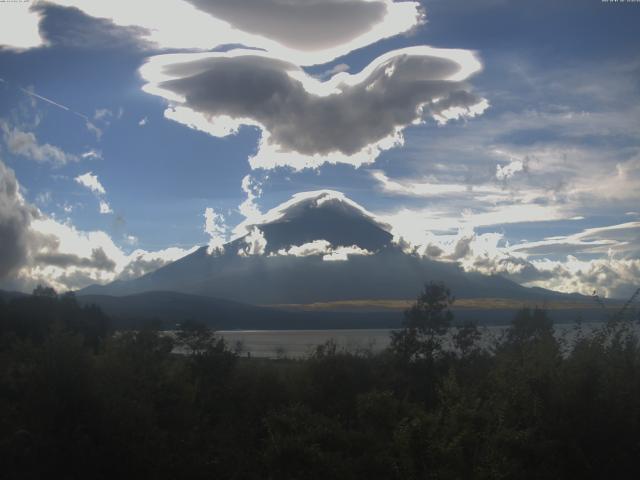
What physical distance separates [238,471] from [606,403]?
54.9 ft

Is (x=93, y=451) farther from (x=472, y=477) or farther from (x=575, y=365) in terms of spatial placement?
(x=575, y=365)

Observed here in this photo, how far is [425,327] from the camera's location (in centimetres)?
5853

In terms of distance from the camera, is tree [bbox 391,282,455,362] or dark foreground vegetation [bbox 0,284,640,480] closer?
dark foreground vegetation [bbox 0,284,640,480]

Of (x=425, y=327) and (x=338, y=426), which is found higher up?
(x=425, y=327)

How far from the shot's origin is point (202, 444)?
33531 mm

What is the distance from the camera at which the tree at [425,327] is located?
5694 centimetres

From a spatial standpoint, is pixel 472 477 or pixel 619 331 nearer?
pixel 472 477

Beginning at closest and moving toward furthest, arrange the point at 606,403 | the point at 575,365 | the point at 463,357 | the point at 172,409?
the point at 606,403 → the point at 575,365 → the point at 172,409 → the point at 463,357

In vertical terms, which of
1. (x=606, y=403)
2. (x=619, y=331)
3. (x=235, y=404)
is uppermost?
(x=619, y=331)

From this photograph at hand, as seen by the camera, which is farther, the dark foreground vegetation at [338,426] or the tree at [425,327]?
the tree at [425,327]

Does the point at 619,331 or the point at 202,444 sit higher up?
the point at 619,331

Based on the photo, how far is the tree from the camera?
5694 centimetres

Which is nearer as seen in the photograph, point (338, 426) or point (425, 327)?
point (338, 426)

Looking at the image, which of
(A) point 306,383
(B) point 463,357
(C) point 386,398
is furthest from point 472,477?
(B) point 463,357
